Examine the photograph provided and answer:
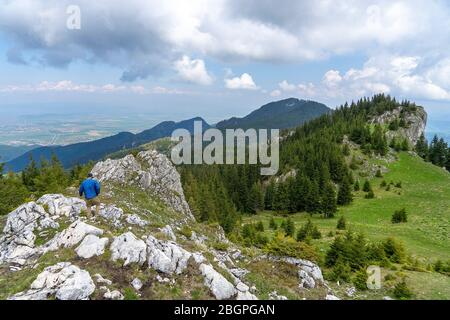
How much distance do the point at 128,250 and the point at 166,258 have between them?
82.8 inches

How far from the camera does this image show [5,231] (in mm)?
22984

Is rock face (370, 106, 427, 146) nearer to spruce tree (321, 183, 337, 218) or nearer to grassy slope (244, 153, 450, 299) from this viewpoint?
grassy slope (244, 153, 450, 299)

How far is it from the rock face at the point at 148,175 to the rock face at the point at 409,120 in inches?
4593

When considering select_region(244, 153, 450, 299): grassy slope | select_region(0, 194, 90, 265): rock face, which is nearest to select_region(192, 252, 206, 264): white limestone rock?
select_region(0, 194, 90, 265): rock face

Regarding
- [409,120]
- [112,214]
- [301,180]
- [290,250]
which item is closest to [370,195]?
[301,180]

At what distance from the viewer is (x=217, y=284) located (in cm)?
1652

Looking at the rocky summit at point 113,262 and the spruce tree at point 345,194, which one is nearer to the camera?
the rocky summit at point 113,262

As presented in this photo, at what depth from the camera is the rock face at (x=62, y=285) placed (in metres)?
14.2

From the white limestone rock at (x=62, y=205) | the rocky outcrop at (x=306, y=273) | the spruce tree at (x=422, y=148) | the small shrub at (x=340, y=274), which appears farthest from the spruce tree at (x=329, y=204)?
the spruce tree at (x=422, y=148)

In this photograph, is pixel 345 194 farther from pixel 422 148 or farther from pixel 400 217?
pixel 422 148

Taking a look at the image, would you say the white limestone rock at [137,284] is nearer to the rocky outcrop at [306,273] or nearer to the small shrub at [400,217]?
the rocky outcrop at [306,273]
